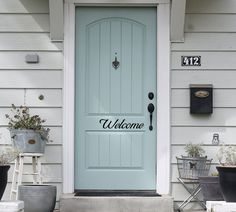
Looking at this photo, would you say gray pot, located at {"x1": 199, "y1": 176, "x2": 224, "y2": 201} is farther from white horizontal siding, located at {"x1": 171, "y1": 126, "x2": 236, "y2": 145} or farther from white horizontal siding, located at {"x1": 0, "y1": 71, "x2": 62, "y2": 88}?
white horizontal siding, located at {"x1": 0, "y1": 71, "x2": 62, "y2": 88}

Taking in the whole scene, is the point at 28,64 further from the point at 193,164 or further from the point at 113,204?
the point at 193,164

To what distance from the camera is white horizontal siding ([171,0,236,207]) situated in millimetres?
5898

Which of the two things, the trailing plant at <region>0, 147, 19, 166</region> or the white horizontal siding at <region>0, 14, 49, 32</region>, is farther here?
the white horizontal siding at <region>0, 14, 49, 32</region>

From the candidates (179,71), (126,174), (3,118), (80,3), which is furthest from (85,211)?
(80,3)

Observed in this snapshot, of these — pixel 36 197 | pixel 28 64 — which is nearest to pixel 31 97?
pixel 28 64

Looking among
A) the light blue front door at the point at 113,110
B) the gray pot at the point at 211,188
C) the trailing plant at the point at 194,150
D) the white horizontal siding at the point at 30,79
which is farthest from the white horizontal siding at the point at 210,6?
the gray pot at the point at 211,188

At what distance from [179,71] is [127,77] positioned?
54cm

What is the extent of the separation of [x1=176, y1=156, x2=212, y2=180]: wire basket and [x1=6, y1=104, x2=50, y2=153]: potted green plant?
4.56 feet

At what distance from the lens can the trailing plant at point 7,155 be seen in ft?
15.5

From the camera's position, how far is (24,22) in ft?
19.5

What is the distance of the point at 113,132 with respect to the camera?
596 cm

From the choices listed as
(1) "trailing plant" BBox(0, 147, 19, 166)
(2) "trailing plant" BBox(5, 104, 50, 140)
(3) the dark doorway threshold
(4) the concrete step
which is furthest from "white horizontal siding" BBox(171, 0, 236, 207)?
(1) "trailing plant" BBox(0, 147, 19, 166)

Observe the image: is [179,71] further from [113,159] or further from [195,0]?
[113,159]

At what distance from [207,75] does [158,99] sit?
56 centimetres
